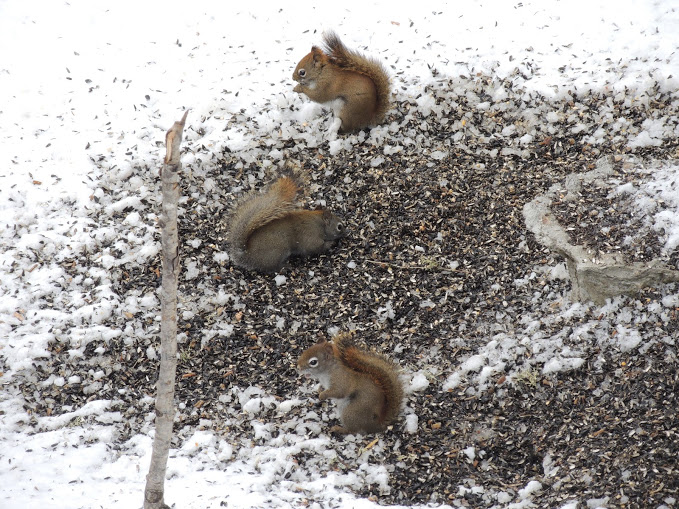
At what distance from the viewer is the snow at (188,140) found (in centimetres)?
374

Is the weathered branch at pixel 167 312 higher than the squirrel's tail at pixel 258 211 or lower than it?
lower

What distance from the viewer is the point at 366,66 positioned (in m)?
5.55

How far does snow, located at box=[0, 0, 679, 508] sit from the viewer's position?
374 cm

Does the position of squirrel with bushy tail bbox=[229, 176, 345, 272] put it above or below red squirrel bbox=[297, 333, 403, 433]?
above

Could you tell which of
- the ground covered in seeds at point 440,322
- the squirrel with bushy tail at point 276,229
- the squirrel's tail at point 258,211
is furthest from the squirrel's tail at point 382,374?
the squirrel's tail at point 258,211

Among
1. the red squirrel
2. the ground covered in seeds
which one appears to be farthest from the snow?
the red squirrel

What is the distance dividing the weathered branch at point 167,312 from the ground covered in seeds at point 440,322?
93 centimetres

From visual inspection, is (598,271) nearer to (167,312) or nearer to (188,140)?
(167,312)

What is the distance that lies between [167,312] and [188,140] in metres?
3.31

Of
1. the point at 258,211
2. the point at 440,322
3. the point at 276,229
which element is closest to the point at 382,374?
the point at 440,322

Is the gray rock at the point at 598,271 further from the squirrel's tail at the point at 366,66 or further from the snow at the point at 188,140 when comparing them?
the squirrel's tail at the point at 366,66

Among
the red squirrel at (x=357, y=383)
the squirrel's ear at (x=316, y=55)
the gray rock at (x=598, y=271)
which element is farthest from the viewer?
the squirrel's ear at (x=316, y=55)

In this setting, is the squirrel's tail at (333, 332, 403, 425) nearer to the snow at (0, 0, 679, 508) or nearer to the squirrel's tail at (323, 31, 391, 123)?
the snow at (0, 0, 679, 508)

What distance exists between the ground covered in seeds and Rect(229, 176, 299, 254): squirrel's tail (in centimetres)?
30
